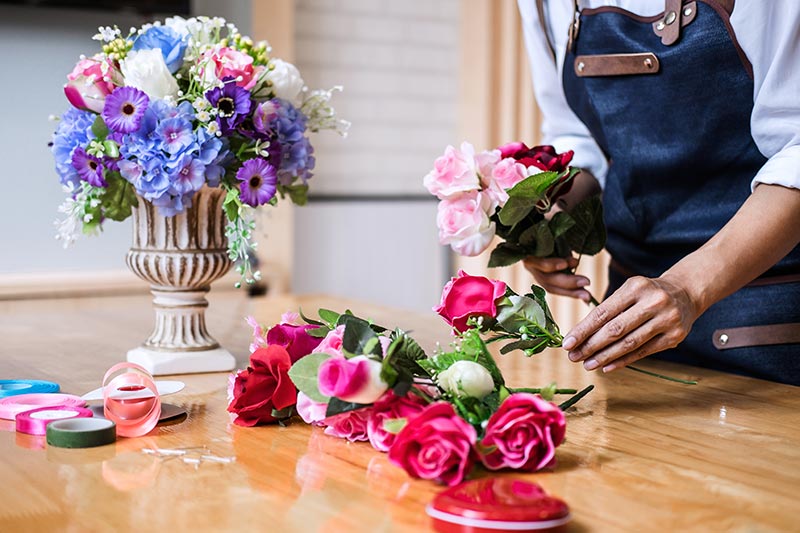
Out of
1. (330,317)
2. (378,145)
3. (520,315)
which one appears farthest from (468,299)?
(378,145)

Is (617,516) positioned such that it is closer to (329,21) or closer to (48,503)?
(48,503)

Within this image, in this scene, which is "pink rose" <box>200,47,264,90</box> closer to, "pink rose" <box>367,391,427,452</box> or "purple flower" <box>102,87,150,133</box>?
"purple flower" <box>102,87,150,133</box>

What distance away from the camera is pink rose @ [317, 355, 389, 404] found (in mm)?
883

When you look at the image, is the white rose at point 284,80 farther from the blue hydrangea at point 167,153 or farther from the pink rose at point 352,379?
the pink rose at point 352,379

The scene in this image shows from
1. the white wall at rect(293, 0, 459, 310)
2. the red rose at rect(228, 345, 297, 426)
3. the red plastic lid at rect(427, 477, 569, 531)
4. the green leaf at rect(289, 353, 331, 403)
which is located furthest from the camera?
the white wall at rect(293, 0, 459, 310)

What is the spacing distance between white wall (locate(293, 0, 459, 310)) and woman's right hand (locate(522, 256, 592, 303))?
2354 millimetres

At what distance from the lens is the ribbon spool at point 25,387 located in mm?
1197

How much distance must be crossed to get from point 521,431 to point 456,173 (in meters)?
0.43

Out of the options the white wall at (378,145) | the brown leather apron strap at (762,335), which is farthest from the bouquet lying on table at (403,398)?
the white wall at (378,145)

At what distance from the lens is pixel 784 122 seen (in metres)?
1.34

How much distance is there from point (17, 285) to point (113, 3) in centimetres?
98

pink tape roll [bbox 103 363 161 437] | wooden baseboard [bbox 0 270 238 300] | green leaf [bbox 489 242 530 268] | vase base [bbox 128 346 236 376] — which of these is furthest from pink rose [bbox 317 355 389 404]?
wooden baseboard [bbox 0 270 238 300]

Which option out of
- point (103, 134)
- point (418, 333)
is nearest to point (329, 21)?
point (418, 333)

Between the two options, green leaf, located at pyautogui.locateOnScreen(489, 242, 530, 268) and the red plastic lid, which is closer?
the red plastic lid
